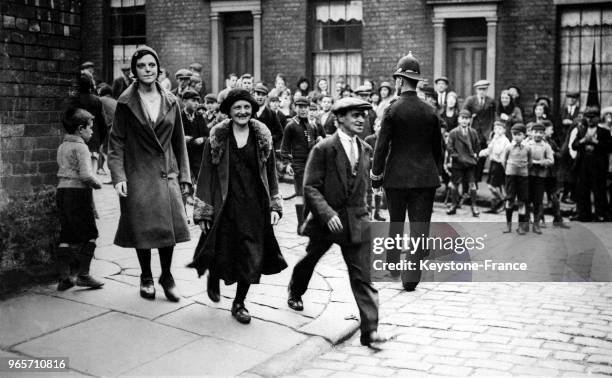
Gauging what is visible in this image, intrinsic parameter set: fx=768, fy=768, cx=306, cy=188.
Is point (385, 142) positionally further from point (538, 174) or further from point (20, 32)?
point (538, 174)

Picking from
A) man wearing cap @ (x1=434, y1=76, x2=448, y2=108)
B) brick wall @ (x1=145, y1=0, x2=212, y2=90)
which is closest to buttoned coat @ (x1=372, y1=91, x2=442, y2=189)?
man wearing cap @ (x1=434, y1=76, x2=448, y2=108)

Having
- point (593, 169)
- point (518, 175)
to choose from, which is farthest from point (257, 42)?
point (518, 175)

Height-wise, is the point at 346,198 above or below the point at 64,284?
above

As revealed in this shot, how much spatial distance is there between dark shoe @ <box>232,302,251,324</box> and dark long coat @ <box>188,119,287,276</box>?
34cm

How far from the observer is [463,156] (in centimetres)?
1265

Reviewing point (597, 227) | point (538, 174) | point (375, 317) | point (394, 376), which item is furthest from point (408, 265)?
point (597, 227)

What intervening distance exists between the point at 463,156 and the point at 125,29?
11126 millimetres

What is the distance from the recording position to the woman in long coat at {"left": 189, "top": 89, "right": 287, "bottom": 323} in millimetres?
5918

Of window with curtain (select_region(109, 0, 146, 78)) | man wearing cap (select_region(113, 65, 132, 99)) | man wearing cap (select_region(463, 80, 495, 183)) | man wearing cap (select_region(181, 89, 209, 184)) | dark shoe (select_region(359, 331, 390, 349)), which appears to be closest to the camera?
dark shoe (select_region(359, 331, 390, 349))

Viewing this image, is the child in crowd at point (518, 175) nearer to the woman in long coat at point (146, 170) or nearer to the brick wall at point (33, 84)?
the woman in long coat at point (146, 170)

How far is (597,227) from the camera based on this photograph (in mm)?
11945

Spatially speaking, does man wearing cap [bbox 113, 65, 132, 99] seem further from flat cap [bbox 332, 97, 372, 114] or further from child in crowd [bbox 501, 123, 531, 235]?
flat cap [bbox 332, 97, 372, 114]

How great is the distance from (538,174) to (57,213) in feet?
23.3

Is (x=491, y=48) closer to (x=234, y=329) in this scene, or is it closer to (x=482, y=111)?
(x=482, y=111)
